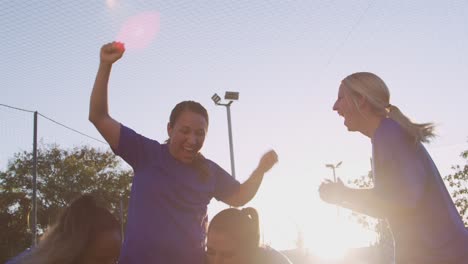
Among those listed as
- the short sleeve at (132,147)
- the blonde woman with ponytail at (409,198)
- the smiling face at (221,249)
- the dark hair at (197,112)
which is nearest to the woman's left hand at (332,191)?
the blonde woman with ponytail at (409,198)

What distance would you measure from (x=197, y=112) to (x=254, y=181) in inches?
32.7

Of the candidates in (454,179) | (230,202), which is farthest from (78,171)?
(230,202)

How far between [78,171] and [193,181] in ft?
152

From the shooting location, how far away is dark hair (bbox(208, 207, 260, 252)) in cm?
336

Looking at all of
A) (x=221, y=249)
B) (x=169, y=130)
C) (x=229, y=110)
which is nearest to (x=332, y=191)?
(x=221, y=249)

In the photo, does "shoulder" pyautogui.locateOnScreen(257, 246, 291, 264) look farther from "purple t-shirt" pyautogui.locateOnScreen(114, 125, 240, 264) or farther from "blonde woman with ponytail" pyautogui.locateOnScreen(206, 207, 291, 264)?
"purple t-shirt" pyautogui.locateOnScreen(114, 125, 240, 264)

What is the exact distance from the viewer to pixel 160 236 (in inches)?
130

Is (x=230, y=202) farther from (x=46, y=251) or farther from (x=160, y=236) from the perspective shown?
(x=46, y=251)

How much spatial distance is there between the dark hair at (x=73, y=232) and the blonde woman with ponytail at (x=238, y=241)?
0.73 meters

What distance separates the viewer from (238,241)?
3344 mm

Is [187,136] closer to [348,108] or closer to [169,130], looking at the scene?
[169,130]

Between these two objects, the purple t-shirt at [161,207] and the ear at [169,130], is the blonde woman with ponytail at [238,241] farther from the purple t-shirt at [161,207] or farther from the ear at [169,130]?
the ear at [169,130]

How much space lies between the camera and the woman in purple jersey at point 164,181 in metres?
3.24

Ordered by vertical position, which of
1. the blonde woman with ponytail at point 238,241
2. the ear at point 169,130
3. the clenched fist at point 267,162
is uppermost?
the ear at point 169,130
